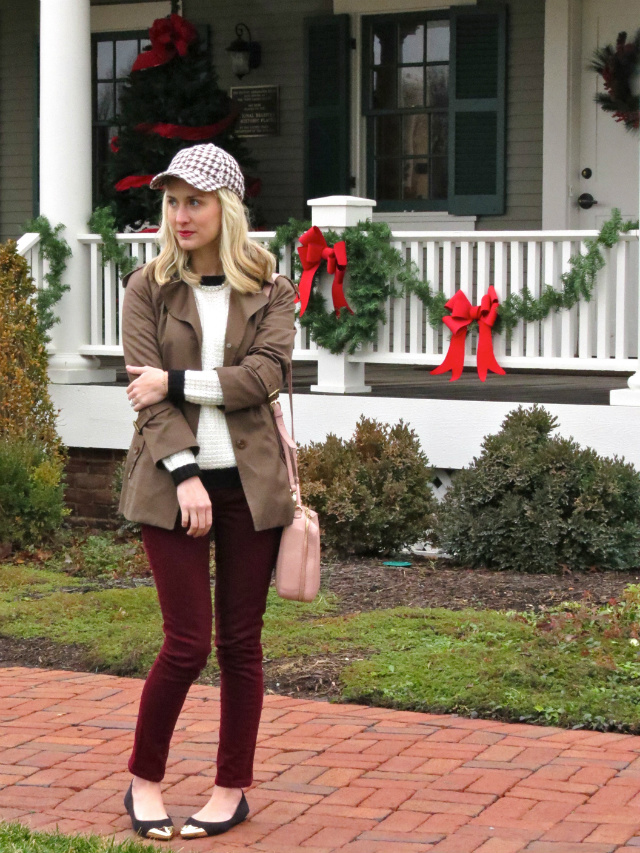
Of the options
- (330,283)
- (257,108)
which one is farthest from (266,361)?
(257,108)

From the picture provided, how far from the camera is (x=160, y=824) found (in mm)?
3678

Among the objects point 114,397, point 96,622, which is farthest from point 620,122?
point 96,622

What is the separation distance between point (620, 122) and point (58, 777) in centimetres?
787

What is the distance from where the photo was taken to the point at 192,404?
3.63 meters

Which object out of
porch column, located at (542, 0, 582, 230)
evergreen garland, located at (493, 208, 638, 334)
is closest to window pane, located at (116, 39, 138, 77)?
porch column, located at (542, 0, 582, 230)

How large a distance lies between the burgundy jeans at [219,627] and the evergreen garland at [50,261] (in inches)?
220

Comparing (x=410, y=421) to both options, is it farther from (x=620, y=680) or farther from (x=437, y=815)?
(x=437, y=815)

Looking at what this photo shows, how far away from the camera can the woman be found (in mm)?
3561

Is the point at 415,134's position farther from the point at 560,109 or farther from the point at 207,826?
the point at 207,826

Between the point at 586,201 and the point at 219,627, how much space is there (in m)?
7.78

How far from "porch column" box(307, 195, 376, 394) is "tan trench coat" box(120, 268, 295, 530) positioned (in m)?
4.48

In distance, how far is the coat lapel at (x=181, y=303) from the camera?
3645mm

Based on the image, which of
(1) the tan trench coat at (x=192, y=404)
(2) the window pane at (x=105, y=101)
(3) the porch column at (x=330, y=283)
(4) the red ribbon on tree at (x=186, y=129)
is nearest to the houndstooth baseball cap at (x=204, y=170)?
(1) the tan trench coat at (x=192, y=404)

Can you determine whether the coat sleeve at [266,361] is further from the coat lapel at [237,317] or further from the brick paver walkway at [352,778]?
the brick paver walkway at [352,778]
